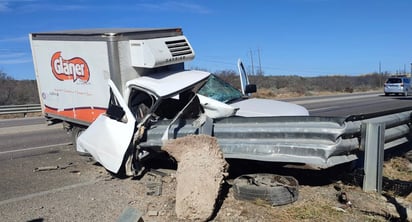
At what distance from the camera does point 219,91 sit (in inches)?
318

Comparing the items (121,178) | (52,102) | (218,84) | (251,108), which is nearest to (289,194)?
(251,108)

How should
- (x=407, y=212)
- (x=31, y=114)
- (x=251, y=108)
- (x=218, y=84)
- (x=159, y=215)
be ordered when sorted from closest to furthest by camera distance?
(x=407, y=212), (x=159, y=215), (x=251, y=108), (x=218, y=84), (x=31, y=114)

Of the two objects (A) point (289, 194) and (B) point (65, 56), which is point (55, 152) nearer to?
(B) point (65, 56)

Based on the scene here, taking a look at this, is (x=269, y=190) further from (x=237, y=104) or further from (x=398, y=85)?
(x=398, y=85)

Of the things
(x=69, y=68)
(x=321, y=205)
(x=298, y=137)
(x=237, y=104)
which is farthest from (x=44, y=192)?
(x=321, y=205)

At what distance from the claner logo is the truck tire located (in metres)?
4.08

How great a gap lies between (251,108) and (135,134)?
2011mm

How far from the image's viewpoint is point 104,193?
6035mm

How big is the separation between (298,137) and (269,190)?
767mm

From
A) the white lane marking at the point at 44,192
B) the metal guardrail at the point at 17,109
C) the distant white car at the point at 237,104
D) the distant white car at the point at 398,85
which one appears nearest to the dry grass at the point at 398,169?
the distant white car at the point at 237,104

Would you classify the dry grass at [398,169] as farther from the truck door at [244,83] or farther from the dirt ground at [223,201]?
the truck door at [244,83]

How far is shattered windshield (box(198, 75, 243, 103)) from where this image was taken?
782 centimetres

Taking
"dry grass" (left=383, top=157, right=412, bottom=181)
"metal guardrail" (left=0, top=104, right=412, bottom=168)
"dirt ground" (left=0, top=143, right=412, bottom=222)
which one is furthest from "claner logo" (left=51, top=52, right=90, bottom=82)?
"dry grass" (left=383, top=157, right=412, bottom=181)

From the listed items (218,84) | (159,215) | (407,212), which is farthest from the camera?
(218,84)
